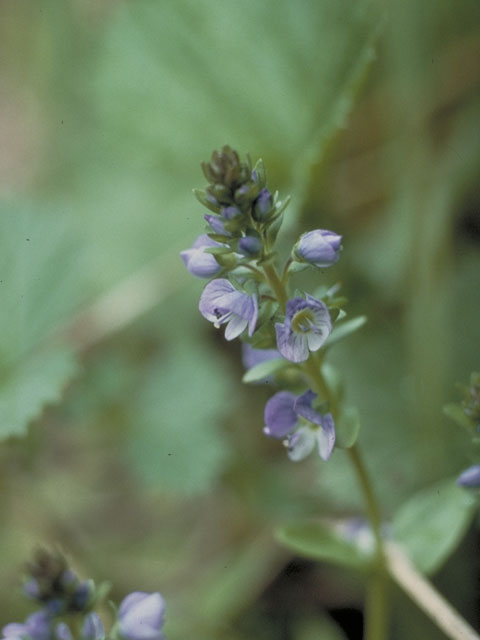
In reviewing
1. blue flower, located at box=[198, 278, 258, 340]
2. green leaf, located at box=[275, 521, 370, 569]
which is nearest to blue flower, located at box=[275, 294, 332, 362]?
blue flower, located at box=[198, 278, 258, 340]

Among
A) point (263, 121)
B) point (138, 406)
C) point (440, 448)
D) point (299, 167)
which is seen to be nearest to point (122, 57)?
point (263, 121)

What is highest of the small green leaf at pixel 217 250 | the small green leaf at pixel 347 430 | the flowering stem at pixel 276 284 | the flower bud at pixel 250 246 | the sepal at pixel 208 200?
the sepal at pixel 208 200

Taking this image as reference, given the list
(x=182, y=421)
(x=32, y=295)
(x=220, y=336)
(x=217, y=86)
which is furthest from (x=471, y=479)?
(x=220, y=336)

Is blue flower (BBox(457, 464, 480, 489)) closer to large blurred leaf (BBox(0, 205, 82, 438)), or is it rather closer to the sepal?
the sepal

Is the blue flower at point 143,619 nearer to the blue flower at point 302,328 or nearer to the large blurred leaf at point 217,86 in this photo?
the blue flower at point 302,328

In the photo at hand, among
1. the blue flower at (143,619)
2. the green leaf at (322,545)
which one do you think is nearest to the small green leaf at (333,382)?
the green leaf at (322,545)

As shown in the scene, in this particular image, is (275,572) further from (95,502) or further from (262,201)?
(262,201)
